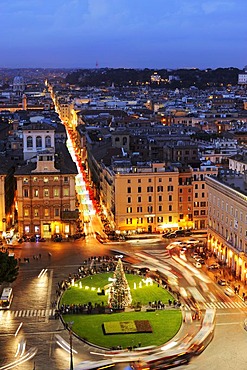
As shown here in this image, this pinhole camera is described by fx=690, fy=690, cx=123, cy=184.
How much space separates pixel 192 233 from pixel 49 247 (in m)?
17.8

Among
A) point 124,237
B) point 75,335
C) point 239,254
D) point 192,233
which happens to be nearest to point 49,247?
point 124,237

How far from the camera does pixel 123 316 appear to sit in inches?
2108

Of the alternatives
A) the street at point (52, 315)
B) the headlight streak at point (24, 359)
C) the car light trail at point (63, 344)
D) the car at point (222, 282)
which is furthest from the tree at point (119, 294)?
the car at point (222, 282)

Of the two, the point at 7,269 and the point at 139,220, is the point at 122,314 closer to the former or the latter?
the point at 7,269

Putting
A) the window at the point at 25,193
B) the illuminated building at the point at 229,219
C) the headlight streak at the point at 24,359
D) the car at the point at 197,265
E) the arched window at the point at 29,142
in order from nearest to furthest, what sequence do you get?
the headlight streak at the point at 24,359 → the illuminated building at the point at 229,219 → the car at the point at 197,265 → the window at the point at 25,193 → the arched window at the point at 29,142

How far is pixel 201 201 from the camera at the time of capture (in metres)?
86.6

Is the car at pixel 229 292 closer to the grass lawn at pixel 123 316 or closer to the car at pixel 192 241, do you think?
the grass lawn at pixel 123 316

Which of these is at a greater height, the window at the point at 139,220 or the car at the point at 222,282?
the window at the point at 139,220

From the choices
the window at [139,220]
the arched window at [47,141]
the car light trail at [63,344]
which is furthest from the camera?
the arched window at [47,141]

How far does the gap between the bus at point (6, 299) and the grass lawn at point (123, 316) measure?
14.7ft

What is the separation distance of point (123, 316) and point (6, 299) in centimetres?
1038

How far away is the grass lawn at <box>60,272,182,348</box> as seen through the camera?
48.8 m

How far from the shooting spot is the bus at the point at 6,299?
56750 mm

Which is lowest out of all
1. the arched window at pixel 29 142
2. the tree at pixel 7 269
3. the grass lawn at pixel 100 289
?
the grass lawn at pixel 100 289
